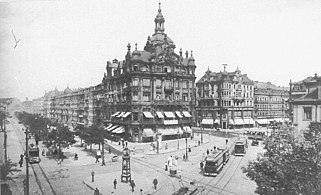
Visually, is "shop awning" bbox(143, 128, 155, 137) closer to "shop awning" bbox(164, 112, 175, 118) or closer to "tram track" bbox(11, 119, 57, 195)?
"shop awning" bbox(164, 112, 175, 118)

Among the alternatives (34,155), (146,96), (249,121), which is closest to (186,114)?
(146,96)

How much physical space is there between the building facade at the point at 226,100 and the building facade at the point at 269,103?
3.68m

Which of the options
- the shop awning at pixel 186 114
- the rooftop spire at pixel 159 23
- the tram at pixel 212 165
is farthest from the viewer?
the rooftop spire at pixel 159 23

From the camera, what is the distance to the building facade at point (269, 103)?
79.6 metres

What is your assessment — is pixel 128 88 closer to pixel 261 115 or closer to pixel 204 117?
pixel 204 117

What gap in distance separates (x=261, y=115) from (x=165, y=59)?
1745 inches

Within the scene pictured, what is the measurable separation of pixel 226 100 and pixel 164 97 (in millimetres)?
26679

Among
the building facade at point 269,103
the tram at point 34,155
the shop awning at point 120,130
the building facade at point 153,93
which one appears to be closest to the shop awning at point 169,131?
the building facade at point 153,93

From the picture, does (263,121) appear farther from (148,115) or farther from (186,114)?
(148,115)

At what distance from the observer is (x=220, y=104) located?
7256 cm

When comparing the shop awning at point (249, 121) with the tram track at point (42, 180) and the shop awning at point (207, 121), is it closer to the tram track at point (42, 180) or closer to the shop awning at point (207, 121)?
the shop awning at point (207, 121)

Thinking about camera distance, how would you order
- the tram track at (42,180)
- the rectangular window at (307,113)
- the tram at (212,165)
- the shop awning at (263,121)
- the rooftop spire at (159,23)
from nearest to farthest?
the tram track at (42,180) < the tram at (212,165) < the rectangular window at (307,113) < the rooftop spire at (159,23) < the shop awning at (263,121)

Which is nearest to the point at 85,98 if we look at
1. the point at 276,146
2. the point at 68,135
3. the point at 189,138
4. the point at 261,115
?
the point at 189,138

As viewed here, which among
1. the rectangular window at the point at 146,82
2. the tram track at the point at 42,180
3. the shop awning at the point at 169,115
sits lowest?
the tram track at the point at 42,180
